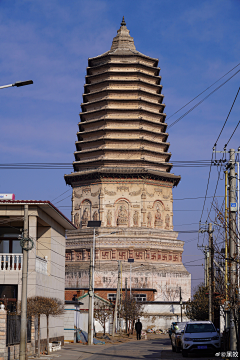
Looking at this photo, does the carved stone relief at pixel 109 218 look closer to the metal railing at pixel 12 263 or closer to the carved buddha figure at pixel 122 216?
the carved buddha figure at pixel 122 216

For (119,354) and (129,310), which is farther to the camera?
(129,310)

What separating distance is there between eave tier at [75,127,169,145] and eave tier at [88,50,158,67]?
8934 mm

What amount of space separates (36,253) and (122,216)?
3494cm

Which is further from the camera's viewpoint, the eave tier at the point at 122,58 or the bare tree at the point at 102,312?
the eave tier at the point at 122,58

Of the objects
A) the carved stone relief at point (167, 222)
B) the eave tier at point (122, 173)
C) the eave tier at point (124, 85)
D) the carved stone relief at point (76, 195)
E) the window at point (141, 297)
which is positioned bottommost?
the window at point (141, 297)

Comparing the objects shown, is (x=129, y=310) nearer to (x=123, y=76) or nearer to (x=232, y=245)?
(x=123, y=76)

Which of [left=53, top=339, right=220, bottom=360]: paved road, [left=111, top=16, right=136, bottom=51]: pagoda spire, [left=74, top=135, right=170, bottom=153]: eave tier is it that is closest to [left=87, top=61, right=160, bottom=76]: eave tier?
[left=111, top=16, right=136, bottom=51]: pagoda spire

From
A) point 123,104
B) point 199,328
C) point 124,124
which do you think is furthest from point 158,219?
point 199,328

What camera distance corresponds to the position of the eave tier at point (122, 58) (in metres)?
68.4

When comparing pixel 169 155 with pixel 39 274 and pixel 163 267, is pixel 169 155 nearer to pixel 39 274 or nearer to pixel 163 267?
pixel 163 267

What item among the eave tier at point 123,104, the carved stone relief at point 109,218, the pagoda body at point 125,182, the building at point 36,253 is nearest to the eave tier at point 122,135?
the pagoda body at point 125,182

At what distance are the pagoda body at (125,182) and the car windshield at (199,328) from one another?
3660cm

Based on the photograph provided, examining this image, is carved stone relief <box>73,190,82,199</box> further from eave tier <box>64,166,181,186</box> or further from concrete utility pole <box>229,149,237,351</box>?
concrete utility pole <box>229,149,237,351</box>

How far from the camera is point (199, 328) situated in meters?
23.7
